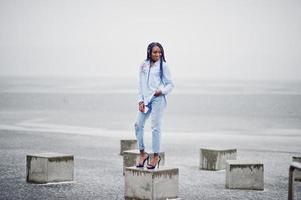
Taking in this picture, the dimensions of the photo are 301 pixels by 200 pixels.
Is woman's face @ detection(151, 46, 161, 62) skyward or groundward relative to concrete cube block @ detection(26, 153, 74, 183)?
skyward

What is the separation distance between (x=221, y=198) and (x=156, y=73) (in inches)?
89.1

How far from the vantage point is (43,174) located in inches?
516

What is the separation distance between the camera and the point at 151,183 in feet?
36.7

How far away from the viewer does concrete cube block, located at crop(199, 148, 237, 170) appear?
15484mm

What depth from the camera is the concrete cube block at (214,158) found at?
50.8 ft

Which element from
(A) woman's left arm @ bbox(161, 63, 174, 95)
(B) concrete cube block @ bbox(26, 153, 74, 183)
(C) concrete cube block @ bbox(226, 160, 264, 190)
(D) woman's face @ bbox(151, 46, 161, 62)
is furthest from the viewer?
(B) concrete cube block @ bbox(26, 153, 74, 183)

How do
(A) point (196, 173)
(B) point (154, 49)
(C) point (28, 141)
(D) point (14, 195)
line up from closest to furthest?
(B) point (154, 49) < (D) point (14, 195) < (A) point (196, 173) < (C) point (28, 141)

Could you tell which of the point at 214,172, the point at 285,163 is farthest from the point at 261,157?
the point at 214,172

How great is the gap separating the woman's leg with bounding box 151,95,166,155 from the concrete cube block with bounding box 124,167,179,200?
35cm

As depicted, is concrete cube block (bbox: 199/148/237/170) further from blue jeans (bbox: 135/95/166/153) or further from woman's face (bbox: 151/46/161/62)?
woman's face (bbox: 151/46/161/62)

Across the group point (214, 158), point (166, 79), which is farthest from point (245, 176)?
point (166, 79)

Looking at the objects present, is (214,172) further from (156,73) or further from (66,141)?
(66,141)

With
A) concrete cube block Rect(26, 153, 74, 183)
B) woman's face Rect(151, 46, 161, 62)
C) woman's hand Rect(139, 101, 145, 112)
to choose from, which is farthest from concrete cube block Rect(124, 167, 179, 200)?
concrete cube block Rect(26, 153, 74, 183)

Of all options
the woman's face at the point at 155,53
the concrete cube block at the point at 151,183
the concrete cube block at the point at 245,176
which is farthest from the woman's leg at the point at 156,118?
the concrete cube block at the point at 245,176
